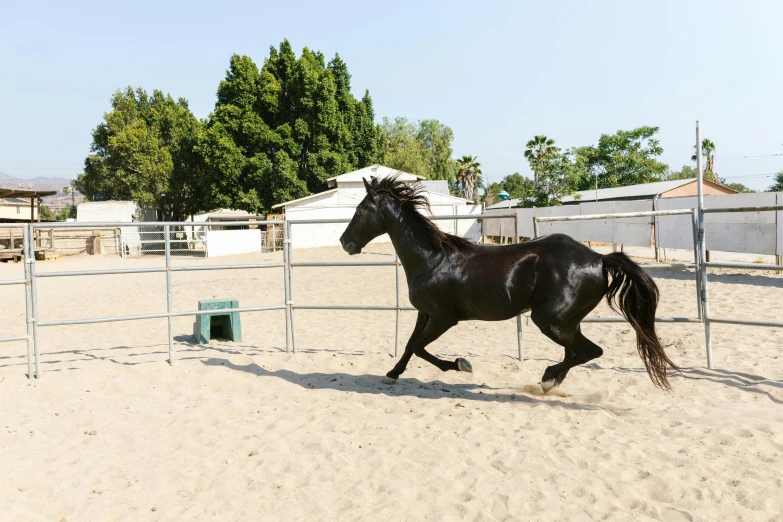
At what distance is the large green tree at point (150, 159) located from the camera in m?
34.9

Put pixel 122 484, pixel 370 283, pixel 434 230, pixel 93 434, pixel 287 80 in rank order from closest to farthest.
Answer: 1. pixel 122 484
2. pixel 93 434
3. pixel 434 230
4. pixel 370 283
5. pixel 287 80

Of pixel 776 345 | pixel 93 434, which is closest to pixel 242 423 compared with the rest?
pixel 93 434

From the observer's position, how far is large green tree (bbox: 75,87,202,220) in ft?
114

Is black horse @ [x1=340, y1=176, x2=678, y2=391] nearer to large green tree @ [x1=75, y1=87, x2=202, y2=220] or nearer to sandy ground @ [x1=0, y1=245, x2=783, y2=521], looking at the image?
sandy ground @ [x1=0, y1=245, x2=783, y2=521]

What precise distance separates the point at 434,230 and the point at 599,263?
138 centimetres

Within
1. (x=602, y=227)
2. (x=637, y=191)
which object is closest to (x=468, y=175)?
(x=637, y=191)

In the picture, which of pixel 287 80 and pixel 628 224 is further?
pixel 287 80

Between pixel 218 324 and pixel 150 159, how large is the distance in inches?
1227

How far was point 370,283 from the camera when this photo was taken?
12.8m

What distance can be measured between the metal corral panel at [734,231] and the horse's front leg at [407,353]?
9.37 m

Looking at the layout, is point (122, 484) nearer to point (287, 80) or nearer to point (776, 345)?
point (776, 345)

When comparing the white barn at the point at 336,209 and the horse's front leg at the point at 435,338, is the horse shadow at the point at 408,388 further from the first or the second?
the white barn at the point at 336,209

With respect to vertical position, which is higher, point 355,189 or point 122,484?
point 355,189

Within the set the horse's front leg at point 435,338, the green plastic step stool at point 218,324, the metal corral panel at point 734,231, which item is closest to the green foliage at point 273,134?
the metal corral panel at point 734,231
